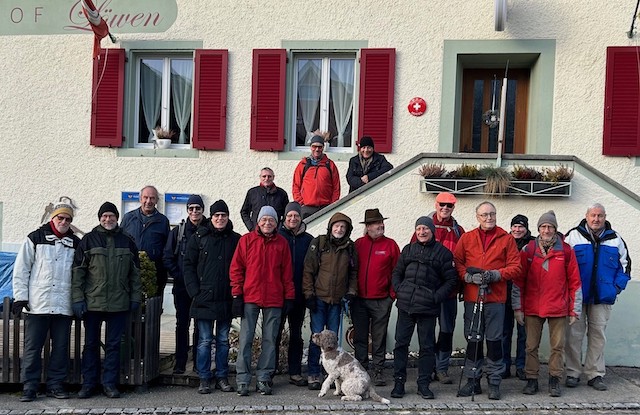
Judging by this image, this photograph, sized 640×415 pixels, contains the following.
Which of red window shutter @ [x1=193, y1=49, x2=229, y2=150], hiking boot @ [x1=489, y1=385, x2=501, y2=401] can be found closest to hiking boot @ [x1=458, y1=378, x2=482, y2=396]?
hiking boot @ [x1=489, y1=385, x2=501, y2=401]

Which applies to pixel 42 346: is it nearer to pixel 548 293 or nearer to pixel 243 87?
pixel 548 293

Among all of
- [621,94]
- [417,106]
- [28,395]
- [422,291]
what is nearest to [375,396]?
[422,291]

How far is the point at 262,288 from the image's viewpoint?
6.73m

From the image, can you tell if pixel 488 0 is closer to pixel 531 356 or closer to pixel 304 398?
pixel 531 356

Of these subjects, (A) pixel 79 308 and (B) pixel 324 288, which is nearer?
(A) pixel 79 308

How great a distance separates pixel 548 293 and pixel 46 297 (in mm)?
4536

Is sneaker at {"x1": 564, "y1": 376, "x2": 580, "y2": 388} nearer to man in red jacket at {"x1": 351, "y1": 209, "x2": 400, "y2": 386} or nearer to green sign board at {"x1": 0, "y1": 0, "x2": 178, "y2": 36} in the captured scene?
man in red jacket at {"x1": 351, "y1": 209, "x2": 400, "y2": 386}

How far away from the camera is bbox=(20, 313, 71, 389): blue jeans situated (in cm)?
652

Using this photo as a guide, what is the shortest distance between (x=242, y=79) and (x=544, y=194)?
15.9 feet

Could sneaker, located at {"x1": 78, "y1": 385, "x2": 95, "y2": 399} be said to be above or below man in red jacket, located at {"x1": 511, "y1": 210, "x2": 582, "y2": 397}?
below

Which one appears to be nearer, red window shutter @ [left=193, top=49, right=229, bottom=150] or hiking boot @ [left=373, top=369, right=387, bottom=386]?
hiking boot @ [left=373, top=369, right=387, bottom=386]

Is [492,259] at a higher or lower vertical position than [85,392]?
higher

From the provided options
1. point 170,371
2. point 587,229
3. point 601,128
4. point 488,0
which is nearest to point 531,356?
point 587,229

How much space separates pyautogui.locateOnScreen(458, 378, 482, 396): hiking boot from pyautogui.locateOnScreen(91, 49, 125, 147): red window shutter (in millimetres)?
6556
